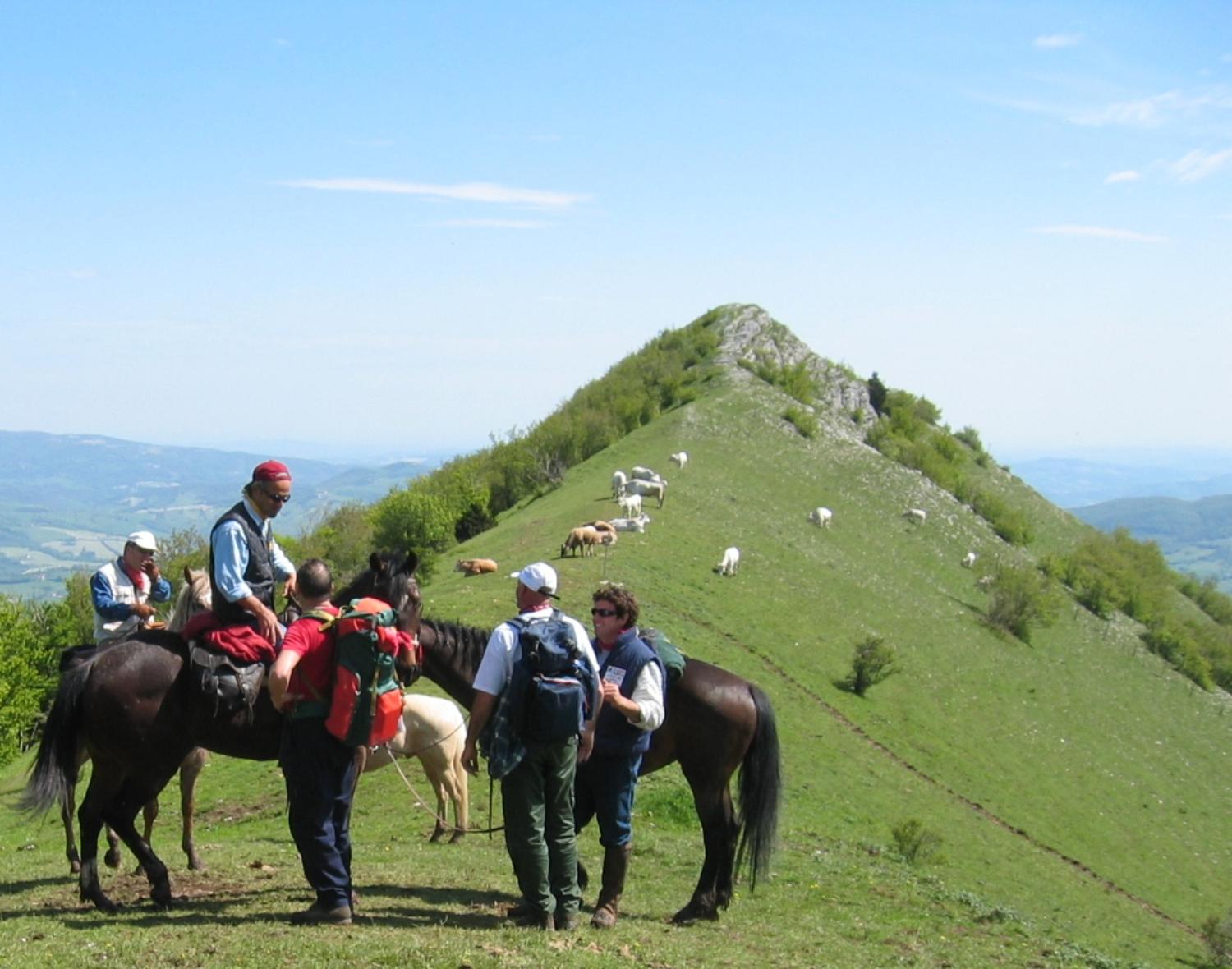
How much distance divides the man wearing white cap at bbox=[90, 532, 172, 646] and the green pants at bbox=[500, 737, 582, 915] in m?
4.89

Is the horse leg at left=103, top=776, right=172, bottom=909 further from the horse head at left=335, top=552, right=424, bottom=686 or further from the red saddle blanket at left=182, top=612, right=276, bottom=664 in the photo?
the horse head at left=335, top=552, right=424, bottom=686

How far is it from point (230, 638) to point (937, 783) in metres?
26.1

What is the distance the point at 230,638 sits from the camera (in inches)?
390

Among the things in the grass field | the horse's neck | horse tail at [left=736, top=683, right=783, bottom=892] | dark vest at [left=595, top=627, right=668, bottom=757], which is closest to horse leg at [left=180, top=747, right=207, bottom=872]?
the grass field

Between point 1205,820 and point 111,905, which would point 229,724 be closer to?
A: point 111,905

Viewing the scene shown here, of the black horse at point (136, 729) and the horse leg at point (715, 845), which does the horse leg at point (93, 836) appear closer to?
the black horse at point (136, 729)

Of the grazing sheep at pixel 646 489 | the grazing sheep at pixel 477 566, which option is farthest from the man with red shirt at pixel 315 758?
the grazing sheep at pixel 646 489

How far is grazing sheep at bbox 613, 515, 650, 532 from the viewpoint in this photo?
1681 inches

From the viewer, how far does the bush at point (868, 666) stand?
123 feet

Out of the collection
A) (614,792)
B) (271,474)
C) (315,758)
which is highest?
(271,474)

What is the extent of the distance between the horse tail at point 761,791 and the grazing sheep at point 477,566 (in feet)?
86.3

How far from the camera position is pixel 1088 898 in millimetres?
26000

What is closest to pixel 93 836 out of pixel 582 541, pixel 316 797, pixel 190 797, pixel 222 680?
pixel 222 680

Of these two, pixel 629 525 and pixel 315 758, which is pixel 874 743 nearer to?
pixel 629 525
